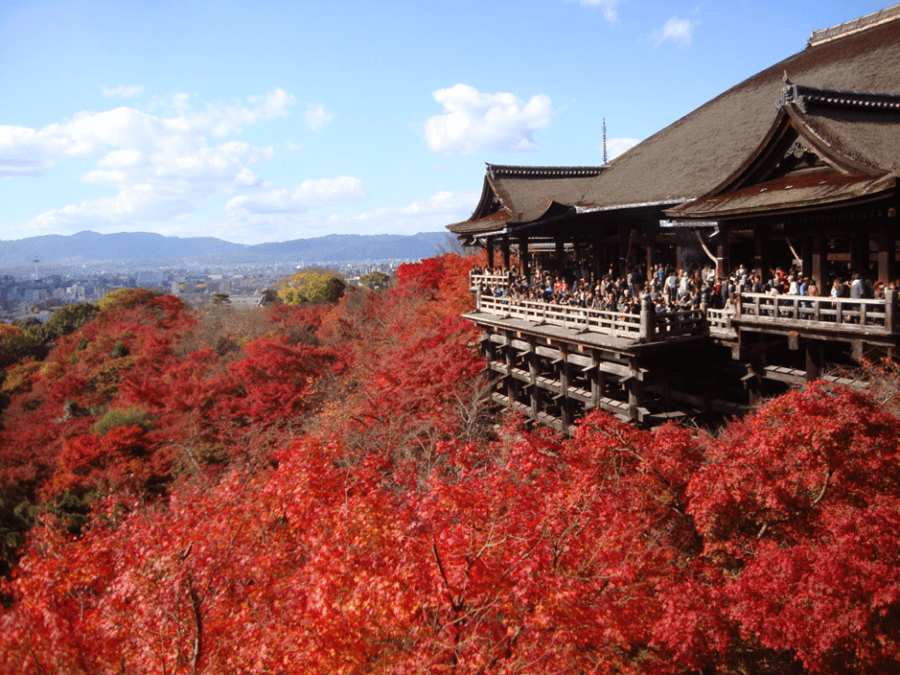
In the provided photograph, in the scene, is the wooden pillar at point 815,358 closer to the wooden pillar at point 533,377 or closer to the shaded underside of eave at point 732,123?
the shaded underside of eave at point 732,123

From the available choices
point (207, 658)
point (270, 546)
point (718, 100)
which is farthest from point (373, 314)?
point (207, 658)

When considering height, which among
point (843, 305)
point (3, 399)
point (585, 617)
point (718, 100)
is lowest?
point (3, 399)

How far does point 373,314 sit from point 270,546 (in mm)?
28168

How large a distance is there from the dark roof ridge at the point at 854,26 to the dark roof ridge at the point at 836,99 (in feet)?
28.4

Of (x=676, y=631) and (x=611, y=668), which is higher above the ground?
(x=676, y=631)

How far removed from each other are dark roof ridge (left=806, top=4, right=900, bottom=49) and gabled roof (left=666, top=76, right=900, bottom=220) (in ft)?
29.7

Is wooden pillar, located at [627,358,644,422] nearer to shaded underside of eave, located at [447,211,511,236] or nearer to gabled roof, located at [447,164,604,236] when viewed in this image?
gabled roof, located at [447,164,604,236]

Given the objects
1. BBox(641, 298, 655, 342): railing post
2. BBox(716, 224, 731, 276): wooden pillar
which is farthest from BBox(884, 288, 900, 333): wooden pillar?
BBox(716, 224, 731, 276): wooden pillar

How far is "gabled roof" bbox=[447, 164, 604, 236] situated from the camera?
23.9 m

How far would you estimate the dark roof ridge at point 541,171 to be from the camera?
26.0 meters

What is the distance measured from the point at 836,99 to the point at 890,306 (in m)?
5.76

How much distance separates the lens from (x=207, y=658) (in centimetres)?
873

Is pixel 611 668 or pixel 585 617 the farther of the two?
pixel 611 668

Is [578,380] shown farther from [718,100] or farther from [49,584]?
[49,584]
